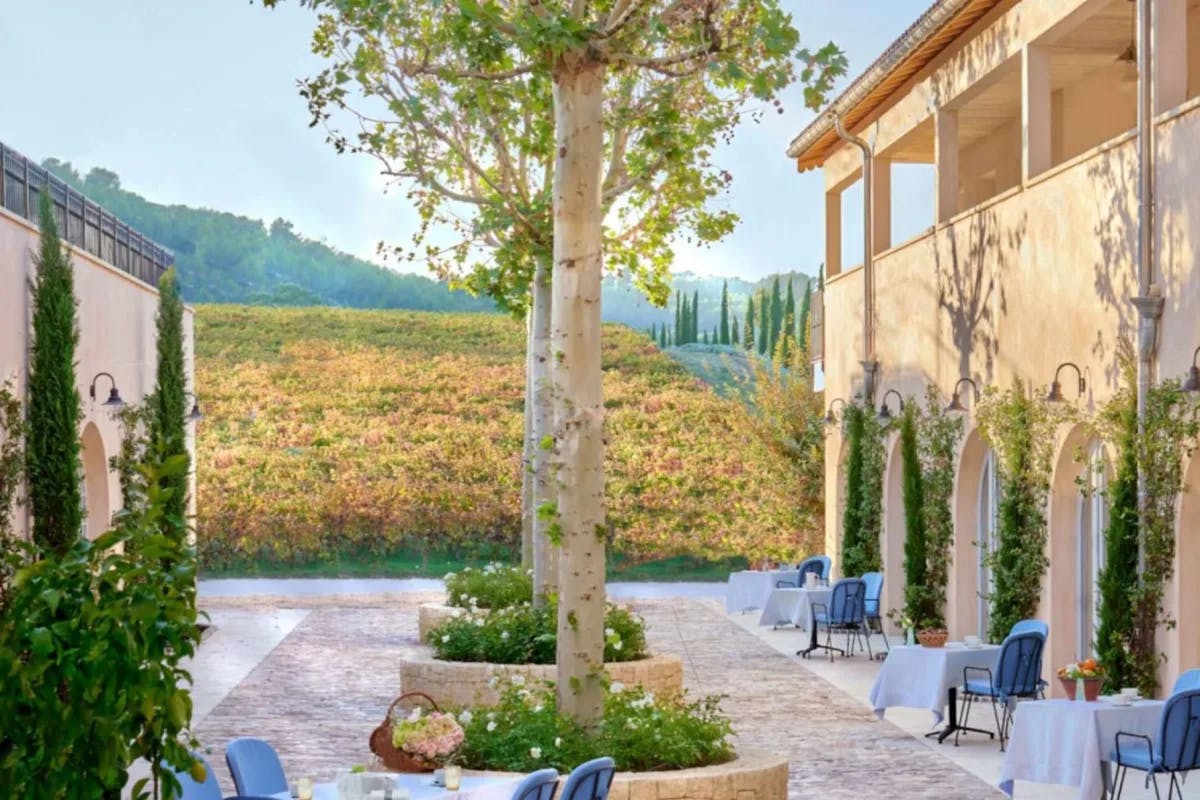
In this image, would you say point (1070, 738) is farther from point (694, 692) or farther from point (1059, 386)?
point (694, 692)

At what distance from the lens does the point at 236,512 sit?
1612 inches

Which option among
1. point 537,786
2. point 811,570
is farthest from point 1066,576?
point 811,570

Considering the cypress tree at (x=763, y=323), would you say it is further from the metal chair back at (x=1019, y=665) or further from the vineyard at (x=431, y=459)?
the metal chair back at (x=1019, y=665)

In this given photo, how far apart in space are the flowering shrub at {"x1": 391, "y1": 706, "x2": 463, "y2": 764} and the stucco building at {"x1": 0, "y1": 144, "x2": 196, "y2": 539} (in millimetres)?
7813

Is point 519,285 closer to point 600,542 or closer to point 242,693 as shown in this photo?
point 242,693

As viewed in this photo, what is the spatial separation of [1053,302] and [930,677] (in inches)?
159

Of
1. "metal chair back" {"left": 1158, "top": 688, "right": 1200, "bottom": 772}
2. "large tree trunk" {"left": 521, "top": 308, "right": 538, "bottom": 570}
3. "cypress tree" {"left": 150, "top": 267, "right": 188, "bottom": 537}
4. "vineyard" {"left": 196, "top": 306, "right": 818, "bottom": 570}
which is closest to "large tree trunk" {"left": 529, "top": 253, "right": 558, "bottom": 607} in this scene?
"large tree trunk" {"left": 521, "top": 308, "right": 538, "bottom": 570}

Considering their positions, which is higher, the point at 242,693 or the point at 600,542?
the point at 600,542

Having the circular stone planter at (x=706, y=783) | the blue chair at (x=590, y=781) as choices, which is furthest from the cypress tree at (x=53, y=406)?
the blue chair at (x=590, y=781)

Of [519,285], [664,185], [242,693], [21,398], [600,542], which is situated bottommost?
[242,693]

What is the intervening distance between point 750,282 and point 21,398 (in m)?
52.0

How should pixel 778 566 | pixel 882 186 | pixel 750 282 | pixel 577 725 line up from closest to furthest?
pixel 577 725 < pixel 882 186 < pixel 778 566 < pixel 750 282

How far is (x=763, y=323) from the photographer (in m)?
53.9

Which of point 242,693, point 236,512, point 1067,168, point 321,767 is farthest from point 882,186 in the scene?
point 236,512
